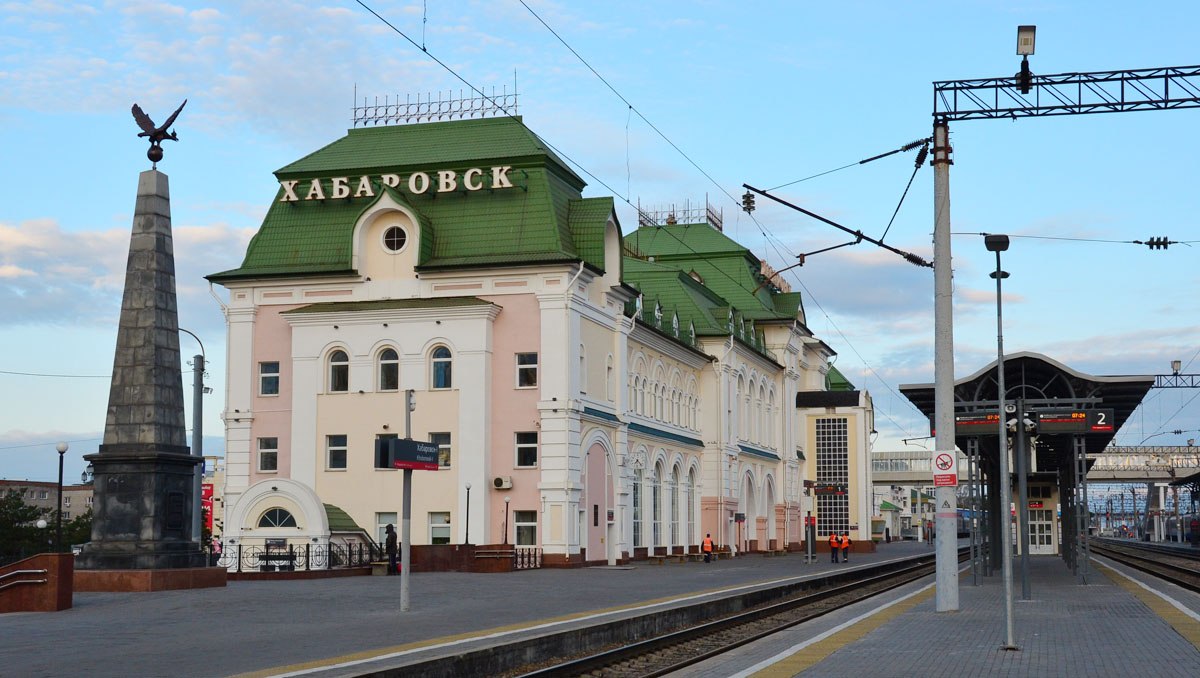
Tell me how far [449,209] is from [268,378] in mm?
9437

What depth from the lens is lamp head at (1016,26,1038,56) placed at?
83.1 feet

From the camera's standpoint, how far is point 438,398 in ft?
166

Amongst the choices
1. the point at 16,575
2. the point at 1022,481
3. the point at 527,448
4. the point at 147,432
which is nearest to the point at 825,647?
the point at 1022,481

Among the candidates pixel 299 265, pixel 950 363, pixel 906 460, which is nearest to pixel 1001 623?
pixel 950 363

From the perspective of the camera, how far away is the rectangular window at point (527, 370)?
50.4m

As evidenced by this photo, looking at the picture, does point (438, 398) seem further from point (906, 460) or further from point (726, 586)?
point (906, 460)

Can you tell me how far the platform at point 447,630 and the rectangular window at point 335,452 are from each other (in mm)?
16316

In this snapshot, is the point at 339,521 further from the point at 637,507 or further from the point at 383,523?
the point at 637,507

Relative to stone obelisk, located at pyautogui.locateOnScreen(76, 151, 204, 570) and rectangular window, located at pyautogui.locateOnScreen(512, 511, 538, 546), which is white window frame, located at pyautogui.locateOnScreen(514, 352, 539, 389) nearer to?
rectangular window, located at pyautogui.locateOnScreen(512, 511, 538, 546)

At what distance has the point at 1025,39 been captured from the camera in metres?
25.5

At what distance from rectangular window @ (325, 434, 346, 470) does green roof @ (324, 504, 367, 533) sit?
216cm

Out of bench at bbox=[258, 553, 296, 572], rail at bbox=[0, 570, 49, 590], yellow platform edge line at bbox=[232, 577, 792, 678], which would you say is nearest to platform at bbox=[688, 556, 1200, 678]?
yellow platform edge line at bbox=[232, 577, 792, 678]

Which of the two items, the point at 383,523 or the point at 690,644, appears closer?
the point at 690,644

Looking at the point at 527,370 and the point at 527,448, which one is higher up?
the point at 527,370
